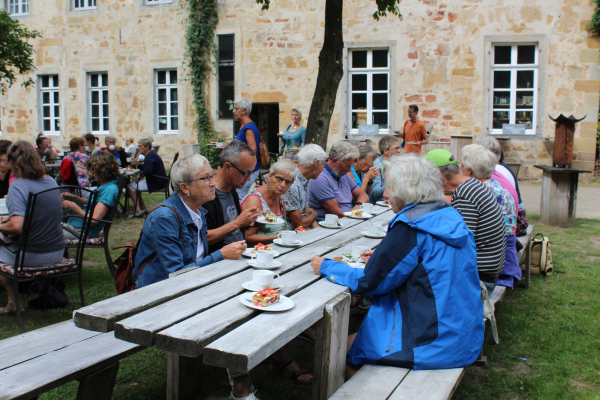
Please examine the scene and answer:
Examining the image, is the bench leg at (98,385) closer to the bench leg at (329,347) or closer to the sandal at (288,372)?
the bench leg at (329,347)

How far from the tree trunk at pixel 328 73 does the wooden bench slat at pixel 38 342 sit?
5.29 metres

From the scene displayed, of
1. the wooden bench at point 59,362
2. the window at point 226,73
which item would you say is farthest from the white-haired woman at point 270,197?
the window at point 226,73

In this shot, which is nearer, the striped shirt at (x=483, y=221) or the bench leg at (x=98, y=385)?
the bench leg at (x=98, y=385)

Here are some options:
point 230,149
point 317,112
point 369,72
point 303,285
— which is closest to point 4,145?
point 230,149

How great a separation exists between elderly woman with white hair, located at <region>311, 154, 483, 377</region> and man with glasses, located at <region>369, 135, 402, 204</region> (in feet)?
13.0

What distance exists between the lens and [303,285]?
8.41 ft

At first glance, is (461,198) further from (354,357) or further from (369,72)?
(369,72)

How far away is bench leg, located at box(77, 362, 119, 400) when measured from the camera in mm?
2312

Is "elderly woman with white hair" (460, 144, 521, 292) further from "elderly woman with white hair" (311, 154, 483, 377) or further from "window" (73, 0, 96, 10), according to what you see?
"window" (73, 0, 96, 10)

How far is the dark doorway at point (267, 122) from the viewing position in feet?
54.3

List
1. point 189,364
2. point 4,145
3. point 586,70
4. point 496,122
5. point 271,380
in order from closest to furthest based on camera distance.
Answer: point 189,364, point 271,380, point 4,145, point 586,70, point 496,122

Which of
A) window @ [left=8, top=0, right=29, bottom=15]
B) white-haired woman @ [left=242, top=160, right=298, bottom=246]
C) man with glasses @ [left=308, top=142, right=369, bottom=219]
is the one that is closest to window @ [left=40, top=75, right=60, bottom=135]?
window @ [left=8, top=0, right=29, bottom=15]

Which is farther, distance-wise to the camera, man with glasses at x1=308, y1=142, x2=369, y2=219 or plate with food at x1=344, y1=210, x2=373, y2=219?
man with glasses at x1=308, y1=142, x2=369, y2=219

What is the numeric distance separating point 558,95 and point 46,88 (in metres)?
15.3
